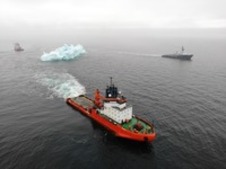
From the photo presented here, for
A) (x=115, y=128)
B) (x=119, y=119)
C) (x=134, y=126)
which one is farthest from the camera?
(x=119, y=119)

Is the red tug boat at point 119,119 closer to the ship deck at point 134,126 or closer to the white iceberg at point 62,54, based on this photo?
the ship deck at point 134,126

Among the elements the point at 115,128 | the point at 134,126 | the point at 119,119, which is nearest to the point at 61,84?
the point at 119,119

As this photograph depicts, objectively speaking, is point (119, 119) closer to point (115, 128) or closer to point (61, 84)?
point (115, 128)

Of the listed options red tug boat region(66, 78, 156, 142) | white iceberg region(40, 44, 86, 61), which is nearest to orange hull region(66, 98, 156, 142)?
red tug boat region(66, 78, 156, 142)

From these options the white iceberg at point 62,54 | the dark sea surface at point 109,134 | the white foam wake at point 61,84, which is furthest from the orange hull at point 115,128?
the white iceberg at point 62,54

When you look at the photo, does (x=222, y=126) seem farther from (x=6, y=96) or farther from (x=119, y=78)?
(x=6, y=96)
